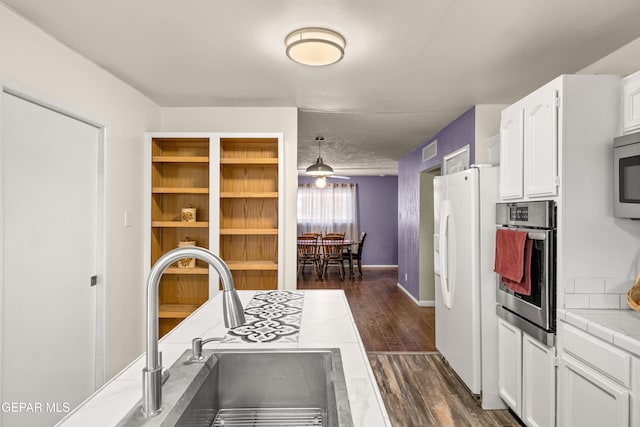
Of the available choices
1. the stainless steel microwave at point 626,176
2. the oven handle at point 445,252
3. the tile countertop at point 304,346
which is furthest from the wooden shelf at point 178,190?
the stainless steel microwave at point 626,176

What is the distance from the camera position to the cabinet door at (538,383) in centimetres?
195

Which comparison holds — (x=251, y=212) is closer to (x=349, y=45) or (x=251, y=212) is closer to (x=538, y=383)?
(x=349, y=45)

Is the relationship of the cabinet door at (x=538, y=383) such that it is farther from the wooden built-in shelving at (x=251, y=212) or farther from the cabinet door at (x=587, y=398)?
the wooden built-in shelving at (x=251, y=212)

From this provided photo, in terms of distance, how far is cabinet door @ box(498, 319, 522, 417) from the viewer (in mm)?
2283

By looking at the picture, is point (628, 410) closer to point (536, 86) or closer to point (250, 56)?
point (536, 86)

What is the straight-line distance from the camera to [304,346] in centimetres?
131

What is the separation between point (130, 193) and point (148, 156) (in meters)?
0.39

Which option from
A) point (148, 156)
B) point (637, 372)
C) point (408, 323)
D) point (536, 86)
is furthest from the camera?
point (408, 323)

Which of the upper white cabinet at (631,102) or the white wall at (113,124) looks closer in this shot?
the upper white cabinet at (631,102)

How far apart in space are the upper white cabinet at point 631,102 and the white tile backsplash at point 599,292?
789 mm

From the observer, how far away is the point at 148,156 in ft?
10.5

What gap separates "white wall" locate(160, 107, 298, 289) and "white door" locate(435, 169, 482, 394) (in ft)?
4.60

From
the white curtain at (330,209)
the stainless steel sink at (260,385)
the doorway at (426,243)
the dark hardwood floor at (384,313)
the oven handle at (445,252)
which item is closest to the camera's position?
the stainless steel sink at (260,385)

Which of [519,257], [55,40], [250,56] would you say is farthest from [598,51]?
[55,40]
